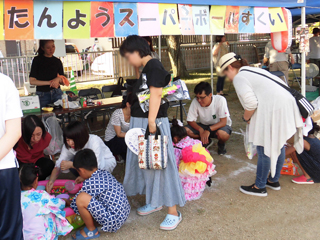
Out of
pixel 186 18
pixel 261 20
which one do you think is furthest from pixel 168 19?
pixel 261 20

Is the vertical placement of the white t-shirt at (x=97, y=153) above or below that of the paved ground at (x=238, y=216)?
above

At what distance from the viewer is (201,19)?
166 inches

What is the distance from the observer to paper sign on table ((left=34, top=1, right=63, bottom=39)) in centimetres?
312

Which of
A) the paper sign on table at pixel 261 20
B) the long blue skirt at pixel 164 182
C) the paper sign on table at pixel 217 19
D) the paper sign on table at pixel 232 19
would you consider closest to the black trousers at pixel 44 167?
the long blue skirt at pixel 164 182

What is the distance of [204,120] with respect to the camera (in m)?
4.91

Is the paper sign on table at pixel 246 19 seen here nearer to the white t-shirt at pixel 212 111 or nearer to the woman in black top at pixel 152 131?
the white t-shirt at pixel 212 111

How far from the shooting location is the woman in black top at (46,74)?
5023 mm

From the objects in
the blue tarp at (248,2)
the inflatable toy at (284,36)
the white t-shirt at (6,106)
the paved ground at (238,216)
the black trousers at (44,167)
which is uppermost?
the blue tarp at (248,2)

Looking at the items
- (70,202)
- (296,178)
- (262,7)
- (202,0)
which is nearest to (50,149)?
(70,202)

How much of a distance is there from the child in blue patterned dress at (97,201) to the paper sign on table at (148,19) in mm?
1631

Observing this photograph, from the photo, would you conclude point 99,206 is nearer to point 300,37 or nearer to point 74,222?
point 74,222

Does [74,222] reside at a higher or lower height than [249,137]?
lower

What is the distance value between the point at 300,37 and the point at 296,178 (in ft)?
8.59

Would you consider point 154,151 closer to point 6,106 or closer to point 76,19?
point 6,106
